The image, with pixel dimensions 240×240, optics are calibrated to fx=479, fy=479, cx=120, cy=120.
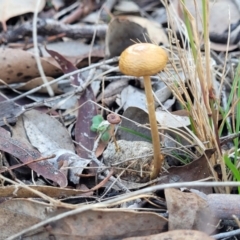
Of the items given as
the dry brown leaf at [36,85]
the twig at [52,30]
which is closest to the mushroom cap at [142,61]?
the dry brown leaf at [36,85]

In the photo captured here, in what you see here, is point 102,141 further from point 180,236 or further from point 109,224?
point 180,236

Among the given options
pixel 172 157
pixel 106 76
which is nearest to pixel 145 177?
pixel 172 157

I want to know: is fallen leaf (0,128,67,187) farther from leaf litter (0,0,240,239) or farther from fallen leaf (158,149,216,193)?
fallen leaf (158,149,216,193)

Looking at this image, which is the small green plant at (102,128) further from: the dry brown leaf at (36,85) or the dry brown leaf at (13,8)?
the dry brown leaf at (13,8)

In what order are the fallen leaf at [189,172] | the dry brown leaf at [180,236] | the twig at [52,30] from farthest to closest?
the twig at [52,30] → the fallen leaf at [189,172] → the dry brown leaf at [180,236]

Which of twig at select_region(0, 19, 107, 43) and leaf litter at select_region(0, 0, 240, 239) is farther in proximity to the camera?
twig at select_region(0, 19, 107, 43)

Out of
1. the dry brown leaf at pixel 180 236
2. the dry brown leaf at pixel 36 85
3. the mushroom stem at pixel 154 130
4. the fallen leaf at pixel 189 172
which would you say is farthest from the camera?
the dry brown leaf at pixel 36 85

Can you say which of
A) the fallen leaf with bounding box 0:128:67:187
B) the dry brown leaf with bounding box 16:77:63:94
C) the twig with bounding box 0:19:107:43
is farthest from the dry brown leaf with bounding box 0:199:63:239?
the twig with bounding box 0:19:107:43
